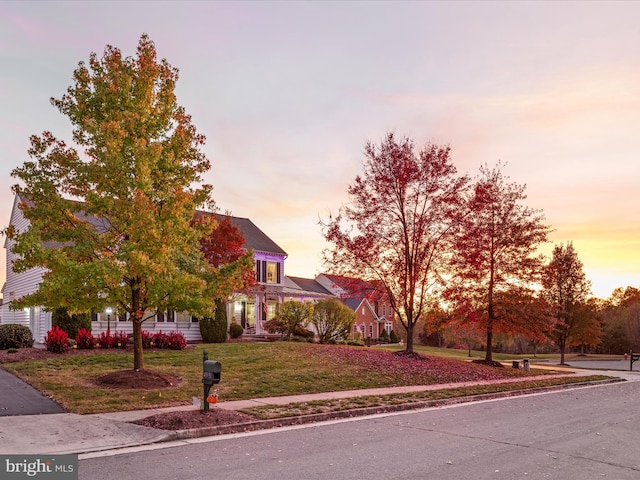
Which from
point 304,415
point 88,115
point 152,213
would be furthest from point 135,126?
point 304,415

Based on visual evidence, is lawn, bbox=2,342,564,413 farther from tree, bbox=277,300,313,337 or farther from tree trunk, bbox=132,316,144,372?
tree, bbox=277,300,313,337

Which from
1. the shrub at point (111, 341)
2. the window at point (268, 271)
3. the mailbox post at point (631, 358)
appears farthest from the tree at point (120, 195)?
the mailbox post at point (631, 358)

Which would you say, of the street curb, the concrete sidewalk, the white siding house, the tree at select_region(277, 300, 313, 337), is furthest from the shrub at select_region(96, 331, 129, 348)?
the street curb

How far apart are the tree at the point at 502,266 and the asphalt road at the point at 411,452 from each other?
43.0 feet

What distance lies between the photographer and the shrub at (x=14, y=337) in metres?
23.2

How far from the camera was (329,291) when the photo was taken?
60.1 meters

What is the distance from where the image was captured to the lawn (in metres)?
13.1

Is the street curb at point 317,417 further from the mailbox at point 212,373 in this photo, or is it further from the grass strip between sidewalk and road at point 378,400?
the mailbox at point 212,373

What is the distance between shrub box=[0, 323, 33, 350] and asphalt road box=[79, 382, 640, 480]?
18072 millimetres

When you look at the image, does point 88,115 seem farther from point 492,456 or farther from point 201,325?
point 201,325

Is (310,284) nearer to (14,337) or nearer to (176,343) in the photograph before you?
(176,343)

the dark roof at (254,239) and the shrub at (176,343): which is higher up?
the dark roof at (254,239)

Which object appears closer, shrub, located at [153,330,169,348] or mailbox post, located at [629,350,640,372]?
shrub, located at [153,330,169,348]

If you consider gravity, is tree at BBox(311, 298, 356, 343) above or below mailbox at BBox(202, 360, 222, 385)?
below
